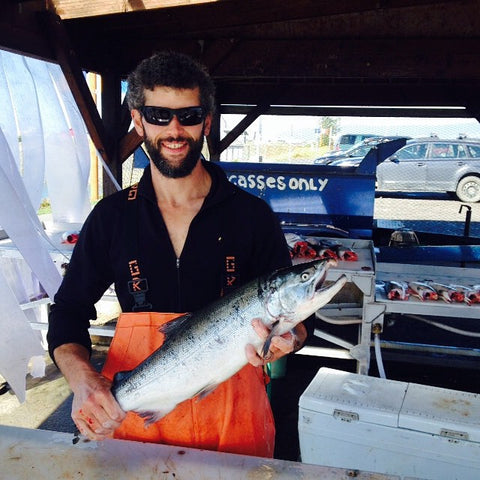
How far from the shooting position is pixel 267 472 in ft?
5.29

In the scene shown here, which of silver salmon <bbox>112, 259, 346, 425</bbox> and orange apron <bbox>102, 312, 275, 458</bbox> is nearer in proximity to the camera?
silver salmon <bbox>112, 259, 346, 425</bbox>

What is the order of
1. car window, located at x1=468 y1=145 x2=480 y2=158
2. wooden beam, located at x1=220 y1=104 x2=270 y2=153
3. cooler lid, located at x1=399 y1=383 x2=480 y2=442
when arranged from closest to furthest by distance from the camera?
cooler lid, located at x1=399 y1=383 x2=480 y2=442 < wooden beam, located at x1=220 y1=104 x2=270 y2=153 < car window, located at x1=468 y1=145 x2=480 y2=158

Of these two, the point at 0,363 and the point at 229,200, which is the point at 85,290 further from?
the point at 0,363

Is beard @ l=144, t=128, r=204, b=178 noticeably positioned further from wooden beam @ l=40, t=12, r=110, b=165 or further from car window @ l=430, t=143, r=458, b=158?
car window @ l=430, t=143, r=458, b=158

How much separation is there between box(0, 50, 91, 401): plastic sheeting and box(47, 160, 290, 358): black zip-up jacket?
5.86 ft

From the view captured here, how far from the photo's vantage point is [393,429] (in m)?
2.76

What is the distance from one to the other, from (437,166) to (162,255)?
1602cm

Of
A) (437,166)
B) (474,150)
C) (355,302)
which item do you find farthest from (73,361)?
(474,150)

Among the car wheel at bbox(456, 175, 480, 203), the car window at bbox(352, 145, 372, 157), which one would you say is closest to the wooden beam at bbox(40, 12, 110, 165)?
the car window at bbox(352, 145, 372, 157)

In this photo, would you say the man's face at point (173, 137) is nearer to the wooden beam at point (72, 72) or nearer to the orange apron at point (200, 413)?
the orange apron at point (200, 413)

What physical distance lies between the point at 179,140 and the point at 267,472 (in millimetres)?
1260

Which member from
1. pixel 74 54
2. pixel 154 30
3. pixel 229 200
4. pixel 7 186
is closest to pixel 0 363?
pixel 7 186

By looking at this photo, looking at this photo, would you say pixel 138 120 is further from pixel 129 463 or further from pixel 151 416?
pixel 129 463

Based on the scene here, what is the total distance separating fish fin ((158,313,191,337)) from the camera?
5.99ft
